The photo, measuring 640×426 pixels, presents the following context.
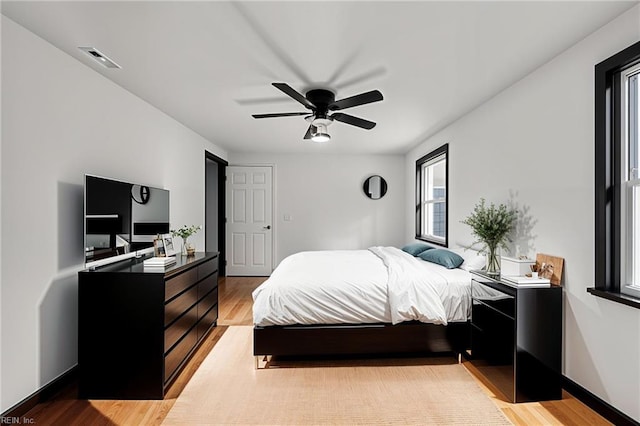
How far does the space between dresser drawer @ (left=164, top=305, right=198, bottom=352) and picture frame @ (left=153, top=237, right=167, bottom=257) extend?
1.73 ft

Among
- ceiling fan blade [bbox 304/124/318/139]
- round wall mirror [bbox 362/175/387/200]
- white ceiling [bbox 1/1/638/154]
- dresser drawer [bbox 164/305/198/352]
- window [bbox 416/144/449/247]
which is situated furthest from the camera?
round wall mirror [bbox 362/175/387/200]

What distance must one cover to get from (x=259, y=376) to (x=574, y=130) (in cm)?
287

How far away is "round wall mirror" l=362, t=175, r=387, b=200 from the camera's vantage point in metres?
6.47

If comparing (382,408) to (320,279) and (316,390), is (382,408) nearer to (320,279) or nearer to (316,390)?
(316,390)

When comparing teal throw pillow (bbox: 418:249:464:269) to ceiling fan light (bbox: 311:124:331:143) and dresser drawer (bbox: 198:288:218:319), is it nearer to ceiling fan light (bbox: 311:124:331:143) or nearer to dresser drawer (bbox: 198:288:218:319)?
ceiling fan light (bbox: 311:124:331:143)

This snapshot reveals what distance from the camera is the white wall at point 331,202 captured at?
21.0ft

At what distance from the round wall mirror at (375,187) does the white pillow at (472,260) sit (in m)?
2.91

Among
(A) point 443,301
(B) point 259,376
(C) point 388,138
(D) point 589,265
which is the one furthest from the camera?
Answer: (C) point 388,138

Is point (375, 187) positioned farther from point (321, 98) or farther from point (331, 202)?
point (321, 98)

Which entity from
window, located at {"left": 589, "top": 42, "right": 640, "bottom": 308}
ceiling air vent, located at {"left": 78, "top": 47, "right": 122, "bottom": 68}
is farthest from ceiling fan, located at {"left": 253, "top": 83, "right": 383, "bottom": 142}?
window, located at {"left": 589, "top": 42, "right": 640, "bottom": 308}

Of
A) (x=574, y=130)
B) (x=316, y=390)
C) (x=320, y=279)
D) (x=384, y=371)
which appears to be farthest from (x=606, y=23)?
(x=316, y=390)

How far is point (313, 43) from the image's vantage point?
2201mm

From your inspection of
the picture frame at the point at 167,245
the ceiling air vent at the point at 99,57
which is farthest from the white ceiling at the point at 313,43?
the picture frame at the point at 167,245

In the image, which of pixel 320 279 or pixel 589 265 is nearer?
pixel 589 265
